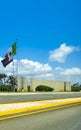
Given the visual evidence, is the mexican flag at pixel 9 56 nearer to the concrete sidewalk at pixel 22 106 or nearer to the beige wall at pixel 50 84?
the beige wall at pixel 50 84

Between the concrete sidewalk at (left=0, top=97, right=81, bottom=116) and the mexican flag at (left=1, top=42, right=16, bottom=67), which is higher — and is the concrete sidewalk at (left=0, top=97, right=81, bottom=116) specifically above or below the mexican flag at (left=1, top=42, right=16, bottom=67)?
below

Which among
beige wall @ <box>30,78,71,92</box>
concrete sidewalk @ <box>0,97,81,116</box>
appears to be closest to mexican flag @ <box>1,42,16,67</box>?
beige wall @ <box>30,78,71,92</box>

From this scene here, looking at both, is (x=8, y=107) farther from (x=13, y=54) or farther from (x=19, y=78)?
(x=19, y=78)

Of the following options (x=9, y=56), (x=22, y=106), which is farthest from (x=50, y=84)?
(x=22, y=106)

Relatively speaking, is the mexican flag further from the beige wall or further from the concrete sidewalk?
the concrete sidewalk

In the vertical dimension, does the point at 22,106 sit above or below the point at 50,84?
below

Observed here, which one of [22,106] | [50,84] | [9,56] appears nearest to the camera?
[22,106]

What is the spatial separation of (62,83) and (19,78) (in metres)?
30.8

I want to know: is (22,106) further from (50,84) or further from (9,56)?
(50,84)

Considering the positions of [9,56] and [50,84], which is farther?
[50,84]

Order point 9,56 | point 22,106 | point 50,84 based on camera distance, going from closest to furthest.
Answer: point 22,106, point 9,56, point 50,84

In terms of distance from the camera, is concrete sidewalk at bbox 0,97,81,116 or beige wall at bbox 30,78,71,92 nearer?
concrete sidewalk at bbox 0,97,81,116

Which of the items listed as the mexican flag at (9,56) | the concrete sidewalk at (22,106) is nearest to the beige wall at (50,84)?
the mexican flag at (9,56)

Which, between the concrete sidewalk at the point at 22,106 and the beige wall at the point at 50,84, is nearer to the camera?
the concrete sidewalk at the point at 22,106
